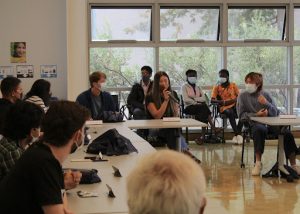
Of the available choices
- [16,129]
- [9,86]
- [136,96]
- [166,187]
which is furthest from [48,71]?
[166,187]

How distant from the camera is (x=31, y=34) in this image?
9.18 metres

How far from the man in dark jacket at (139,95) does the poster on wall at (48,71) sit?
1.52 meters

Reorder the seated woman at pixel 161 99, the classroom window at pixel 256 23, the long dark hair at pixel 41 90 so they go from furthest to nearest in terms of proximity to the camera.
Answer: the classroom window at pixel 256 23 < the long dark hair at pixel 41 90 < the seated woman at pixel 161 99

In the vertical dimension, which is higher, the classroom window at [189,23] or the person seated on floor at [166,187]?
the classroom window at [189,23]

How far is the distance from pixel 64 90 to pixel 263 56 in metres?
4.11

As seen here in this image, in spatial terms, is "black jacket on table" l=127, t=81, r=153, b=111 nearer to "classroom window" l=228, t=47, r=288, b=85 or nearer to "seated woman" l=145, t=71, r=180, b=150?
"classroom window" l=228, t=47, r=288, b=85

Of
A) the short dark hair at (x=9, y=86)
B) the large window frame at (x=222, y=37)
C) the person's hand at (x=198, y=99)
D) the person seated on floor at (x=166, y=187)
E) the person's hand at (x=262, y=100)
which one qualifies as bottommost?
the person's hand at (x=198, y=99)

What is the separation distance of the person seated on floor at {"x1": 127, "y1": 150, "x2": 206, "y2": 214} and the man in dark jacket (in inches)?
289

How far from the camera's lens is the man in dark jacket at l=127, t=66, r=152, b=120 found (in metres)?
8.63

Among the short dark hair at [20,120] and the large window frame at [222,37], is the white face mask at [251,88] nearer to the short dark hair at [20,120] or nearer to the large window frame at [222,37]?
the large window frame at [222,37]

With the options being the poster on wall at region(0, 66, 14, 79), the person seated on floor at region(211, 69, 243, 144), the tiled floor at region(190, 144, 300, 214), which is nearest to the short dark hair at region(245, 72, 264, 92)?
the tiled floor at region(190, 144, 300, 214)

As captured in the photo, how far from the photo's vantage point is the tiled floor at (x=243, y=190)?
4750mm

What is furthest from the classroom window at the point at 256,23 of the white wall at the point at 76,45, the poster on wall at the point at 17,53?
the poster on wall at the point at 17,53

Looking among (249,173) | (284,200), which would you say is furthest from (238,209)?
(249,173)
